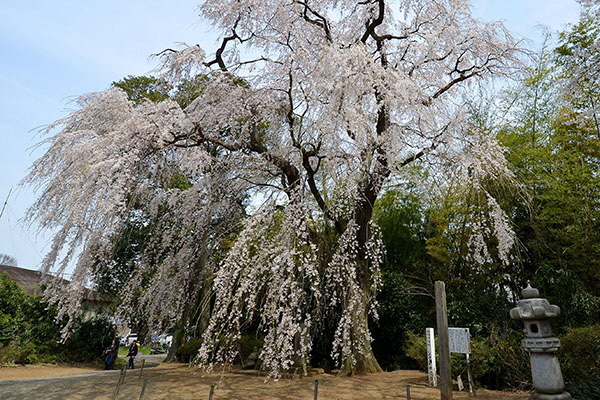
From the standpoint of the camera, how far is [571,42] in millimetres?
5793

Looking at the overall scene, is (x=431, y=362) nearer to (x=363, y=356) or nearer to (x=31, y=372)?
(x=363, y=356)

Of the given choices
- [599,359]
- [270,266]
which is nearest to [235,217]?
[270,266]

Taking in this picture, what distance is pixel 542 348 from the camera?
3230mm

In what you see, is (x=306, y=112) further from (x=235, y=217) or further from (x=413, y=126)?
(x=235, y=217)

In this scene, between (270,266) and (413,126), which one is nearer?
(270,266)

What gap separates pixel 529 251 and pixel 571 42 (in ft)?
12.4

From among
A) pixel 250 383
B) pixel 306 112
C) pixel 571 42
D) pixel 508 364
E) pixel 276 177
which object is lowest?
pixel 250 383

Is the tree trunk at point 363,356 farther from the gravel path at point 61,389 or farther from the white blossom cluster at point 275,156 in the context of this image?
the gravel path at point 61,389

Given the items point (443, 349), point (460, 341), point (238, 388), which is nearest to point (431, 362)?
point (460, 341)

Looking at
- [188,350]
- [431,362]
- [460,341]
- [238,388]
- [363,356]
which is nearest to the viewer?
[460,341]

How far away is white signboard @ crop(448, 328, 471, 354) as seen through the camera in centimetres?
491

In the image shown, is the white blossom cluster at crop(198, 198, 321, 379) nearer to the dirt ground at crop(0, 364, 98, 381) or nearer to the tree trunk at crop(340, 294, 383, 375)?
the tree trunk at crop(340, 294, 383, 375)

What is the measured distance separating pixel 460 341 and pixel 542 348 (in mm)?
1856

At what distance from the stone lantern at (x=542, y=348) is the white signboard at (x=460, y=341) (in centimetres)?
162
